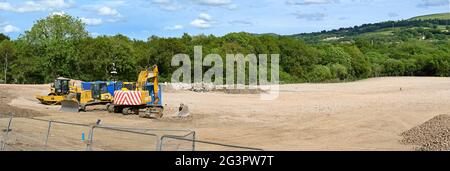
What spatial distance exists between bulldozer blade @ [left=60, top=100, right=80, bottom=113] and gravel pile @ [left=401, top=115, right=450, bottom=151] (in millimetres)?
19899

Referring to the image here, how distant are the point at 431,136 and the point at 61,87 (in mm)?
26690

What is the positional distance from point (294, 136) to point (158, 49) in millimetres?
63449

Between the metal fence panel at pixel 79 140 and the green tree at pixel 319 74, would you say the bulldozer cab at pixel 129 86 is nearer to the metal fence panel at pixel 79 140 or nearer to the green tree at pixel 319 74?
the metal fence panel at pixel 79 140

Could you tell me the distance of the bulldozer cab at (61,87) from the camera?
1568 inches

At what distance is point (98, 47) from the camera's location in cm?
7756

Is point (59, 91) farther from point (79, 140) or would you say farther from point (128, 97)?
point (79, 140)

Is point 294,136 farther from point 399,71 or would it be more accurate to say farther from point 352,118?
point 399,71

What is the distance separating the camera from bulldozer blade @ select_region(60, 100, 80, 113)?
34.9 m

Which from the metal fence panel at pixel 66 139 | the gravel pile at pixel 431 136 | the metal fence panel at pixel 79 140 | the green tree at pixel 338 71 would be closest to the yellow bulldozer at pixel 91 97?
the metal fence panel at pixel 79 140

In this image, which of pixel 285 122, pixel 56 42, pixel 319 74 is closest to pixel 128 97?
pixel 285 122

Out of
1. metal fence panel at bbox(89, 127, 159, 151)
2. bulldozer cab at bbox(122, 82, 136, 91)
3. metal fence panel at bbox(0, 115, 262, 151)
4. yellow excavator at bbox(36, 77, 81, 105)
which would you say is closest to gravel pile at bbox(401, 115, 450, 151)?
metal fence panel at bbox(0, 115, 262, 151)

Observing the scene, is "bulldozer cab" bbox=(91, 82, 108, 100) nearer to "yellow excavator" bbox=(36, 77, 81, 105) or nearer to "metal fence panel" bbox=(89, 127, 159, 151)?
"yellow excavator" bbox=(36, 77, 81, 105)

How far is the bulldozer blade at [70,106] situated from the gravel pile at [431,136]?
19.9 m
